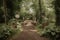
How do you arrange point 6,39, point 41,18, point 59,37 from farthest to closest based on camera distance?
point 41,18 → point 6,39 → point 59,37

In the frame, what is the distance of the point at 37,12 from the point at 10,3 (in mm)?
4351

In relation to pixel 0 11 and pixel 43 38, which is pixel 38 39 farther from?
pixel 0 11

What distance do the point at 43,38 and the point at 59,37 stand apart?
1397mm

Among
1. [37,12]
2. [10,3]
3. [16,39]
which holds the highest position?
[10,3]

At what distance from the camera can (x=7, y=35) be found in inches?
421

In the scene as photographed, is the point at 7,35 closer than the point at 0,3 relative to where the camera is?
Yes

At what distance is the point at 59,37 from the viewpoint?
9.45 m

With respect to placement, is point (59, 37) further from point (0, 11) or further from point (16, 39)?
point (0, 11)

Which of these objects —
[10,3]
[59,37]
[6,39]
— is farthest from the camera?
[10,3]

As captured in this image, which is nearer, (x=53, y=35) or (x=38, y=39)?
(x=53, y=35)

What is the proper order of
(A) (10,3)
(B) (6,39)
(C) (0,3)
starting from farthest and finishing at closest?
(A) (10,3) < (C) (0,3) < (B) (6,39)

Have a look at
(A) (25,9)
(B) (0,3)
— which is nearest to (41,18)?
(B) (0,3)

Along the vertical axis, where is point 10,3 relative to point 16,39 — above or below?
above

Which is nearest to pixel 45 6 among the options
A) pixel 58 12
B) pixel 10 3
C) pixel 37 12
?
pixel 37 12
